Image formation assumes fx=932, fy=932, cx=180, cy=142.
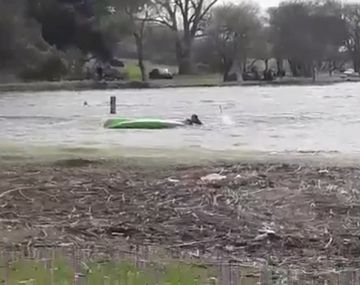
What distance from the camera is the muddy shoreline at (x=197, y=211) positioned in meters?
7.85

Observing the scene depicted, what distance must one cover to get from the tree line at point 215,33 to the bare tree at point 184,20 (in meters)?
0.10

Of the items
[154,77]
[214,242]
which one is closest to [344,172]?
[214,242]

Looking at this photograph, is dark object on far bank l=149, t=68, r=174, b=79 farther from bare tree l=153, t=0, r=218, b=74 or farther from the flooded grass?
the flooded grass

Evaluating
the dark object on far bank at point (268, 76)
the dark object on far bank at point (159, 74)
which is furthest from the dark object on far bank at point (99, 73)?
the dark object on far bank at point (268, 76)

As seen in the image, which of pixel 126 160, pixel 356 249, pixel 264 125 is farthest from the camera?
pixel 264 125

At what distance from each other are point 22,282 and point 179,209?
4081 millimetres

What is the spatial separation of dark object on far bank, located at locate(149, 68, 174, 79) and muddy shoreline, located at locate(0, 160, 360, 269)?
7515 cm

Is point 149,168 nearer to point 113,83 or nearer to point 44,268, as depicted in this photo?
point 44,268

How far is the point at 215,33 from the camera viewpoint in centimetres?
9438

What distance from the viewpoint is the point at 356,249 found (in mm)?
7723

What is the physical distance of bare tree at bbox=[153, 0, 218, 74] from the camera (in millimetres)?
94062

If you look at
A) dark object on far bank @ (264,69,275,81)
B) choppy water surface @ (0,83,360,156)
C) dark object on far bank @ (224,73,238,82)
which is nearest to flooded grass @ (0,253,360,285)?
choppy water surface @ (0,83,360,156)

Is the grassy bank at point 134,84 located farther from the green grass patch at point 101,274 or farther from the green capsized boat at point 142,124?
the green grass patch at point 101,274

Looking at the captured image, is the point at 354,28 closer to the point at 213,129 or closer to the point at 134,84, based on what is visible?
the point at 134,84
